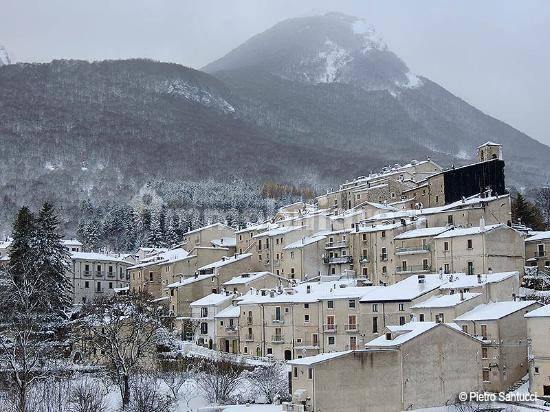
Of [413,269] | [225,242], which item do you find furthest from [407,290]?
[225,242]

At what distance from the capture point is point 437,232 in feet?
266

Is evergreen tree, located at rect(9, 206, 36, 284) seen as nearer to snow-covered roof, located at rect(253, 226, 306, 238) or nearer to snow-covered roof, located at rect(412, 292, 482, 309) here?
snow-covered roof, located at rect(253, 226, 306, 238)

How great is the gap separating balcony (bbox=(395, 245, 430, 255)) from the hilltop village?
0.20 m

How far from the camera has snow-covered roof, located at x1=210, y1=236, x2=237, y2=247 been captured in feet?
359

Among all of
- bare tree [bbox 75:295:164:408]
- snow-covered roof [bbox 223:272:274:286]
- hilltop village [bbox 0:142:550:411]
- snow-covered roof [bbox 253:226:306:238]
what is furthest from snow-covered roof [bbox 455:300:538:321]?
snow-covered roof [bbox 253:226:306:238]

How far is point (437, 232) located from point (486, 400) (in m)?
26.8

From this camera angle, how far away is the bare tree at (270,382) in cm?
6259

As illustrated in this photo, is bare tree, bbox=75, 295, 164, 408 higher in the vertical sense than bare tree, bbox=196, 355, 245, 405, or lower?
higher

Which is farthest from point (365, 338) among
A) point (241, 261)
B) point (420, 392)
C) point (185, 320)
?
point (241, 261)

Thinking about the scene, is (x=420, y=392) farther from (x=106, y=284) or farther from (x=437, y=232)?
(x=106, y=284)

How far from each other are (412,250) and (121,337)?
29.4 metres

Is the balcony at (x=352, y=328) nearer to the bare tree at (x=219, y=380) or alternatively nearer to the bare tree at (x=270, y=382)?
the bare tree at (x=270, y=382)

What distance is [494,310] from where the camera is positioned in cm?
6178

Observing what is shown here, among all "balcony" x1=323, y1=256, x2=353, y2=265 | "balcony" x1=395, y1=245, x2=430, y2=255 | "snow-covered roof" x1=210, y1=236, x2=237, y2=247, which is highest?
"snow-covered roof" x1=210, y1=236, x2=237, y2=247
